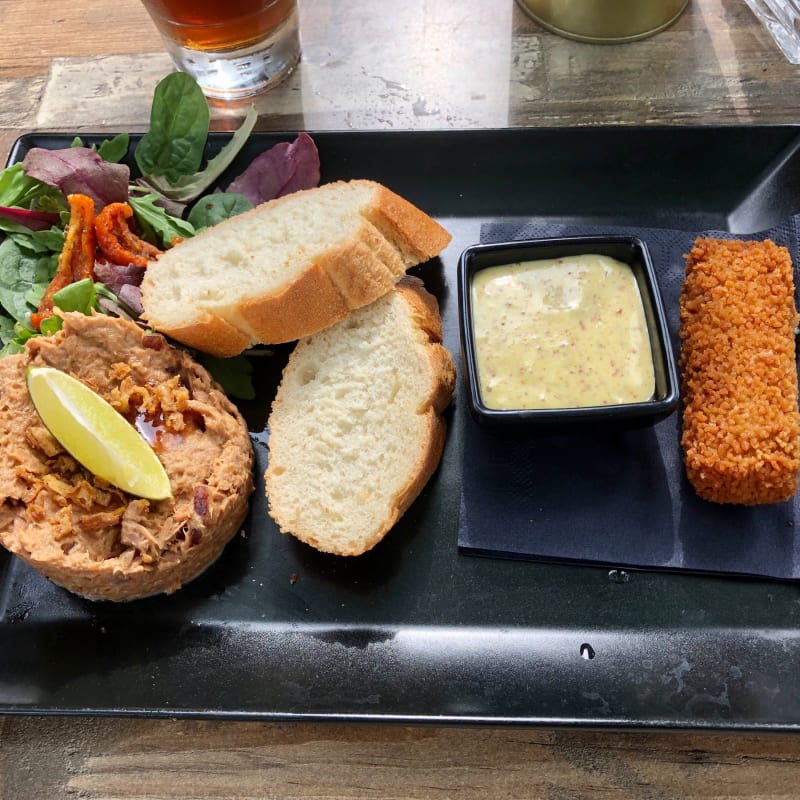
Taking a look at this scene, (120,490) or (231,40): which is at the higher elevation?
(231,40)

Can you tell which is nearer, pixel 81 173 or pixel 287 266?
pixel 287 266

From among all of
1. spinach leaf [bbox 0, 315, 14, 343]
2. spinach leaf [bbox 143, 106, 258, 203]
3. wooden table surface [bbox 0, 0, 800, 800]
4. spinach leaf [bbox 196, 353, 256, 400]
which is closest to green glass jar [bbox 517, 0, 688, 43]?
wooden table surface [bbox 0, 0, 800, 800]

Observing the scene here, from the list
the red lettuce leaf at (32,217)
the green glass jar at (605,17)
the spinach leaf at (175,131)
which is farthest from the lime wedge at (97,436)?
the green glass jar at (605,17)

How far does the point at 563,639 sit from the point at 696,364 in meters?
0.92

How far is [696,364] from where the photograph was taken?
2396mm

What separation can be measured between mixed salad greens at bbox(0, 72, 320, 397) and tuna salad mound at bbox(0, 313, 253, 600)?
0.21 meters

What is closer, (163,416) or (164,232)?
(163,416)

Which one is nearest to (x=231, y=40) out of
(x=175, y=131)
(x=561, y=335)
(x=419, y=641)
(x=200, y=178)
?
(x=175, y=131)

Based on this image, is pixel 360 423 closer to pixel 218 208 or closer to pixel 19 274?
pixel 218 208

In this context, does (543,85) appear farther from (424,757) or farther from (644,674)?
(424,757)

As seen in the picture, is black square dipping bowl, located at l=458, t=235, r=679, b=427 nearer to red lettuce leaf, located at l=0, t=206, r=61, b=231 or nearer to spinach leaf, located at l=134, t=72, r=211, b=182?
spinach leaf, located at l=134, t=72, r=211, b=182

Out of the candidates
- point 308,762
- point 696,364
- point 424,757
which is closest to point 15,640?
point 308,762

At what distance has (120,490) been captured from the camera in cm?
223

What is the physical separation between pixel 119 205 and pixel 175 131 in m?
0.39
